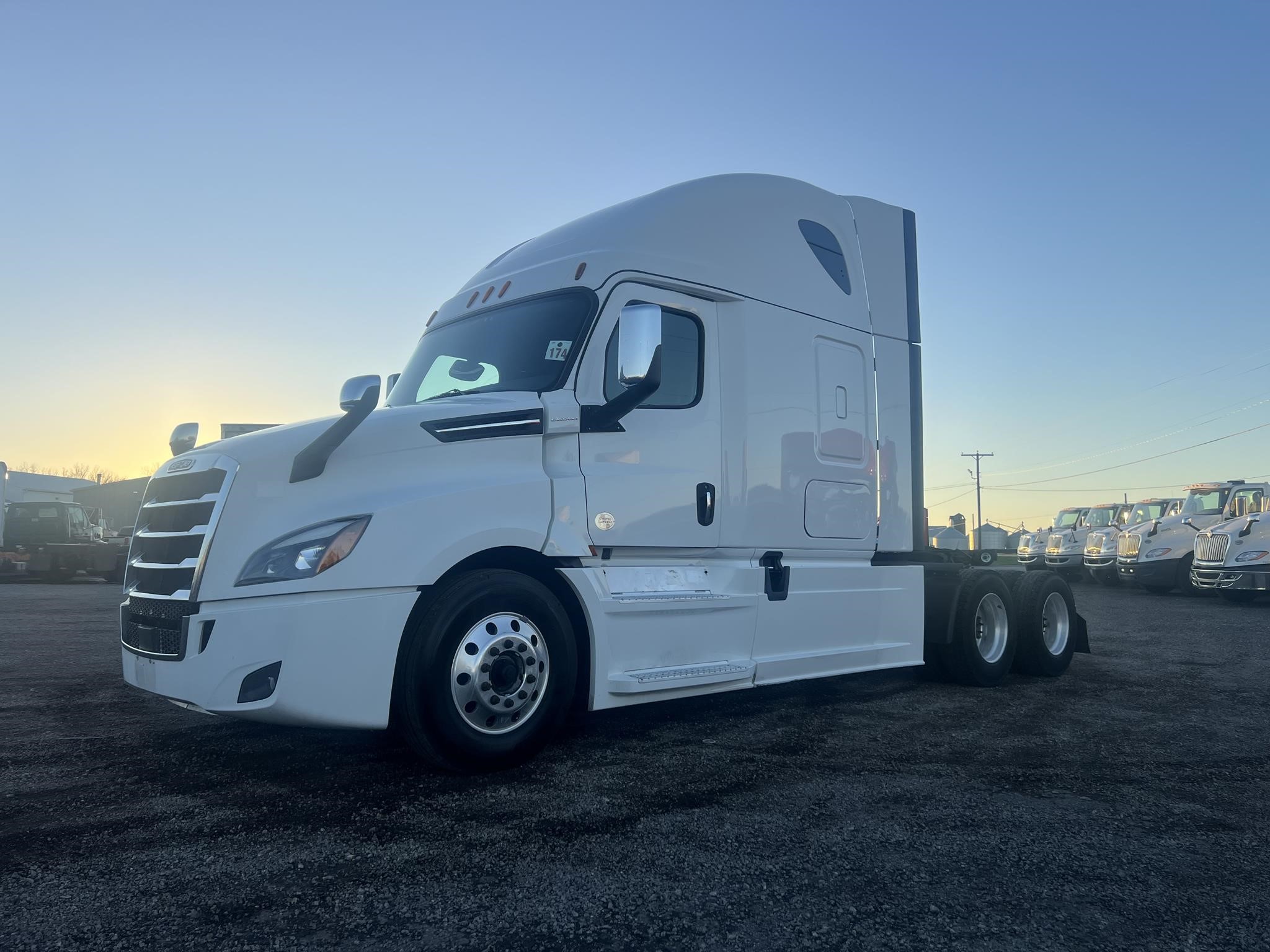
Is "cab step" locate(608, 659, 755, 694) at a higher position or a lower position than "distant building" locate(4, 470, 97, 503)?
lower

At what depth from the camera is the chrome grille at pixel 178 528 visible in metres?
4.26

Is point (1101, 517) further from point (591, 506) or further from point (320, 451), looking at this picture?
point (320, 451)

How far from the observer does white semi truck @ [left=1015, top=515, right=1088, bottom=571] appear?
29.8 m

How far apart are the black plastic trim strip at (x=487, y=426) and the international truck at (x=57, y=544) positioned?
22130 mm

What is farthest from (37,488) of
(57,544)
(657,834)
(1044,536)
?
(657,834)

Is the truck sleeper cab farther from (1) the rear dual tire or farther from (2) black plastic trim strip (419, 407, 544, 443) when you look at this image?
(2) black plastic trim strip (419, 407, 544, 443)

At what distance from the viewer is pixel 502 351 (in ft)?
18.1

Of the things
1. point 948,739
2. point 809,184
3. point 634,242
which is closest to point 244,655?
point 634,242

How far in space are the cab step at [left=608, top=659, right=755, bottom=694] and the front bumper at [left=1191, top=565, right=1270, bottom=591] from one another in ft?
56.0

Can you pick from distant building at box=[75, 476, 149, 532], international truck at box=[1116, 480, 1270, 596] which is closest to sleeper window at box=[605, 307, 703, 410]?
international truck at box=[1116, 480, 1270, 596]

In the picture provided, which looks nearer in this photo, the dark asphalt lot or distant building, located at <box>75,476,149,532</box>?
the dark asphalt lot

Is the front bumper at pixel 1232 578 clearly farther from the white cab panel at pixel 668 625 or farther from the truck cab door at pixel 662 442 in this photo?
the truck cab door at pixel 662 442

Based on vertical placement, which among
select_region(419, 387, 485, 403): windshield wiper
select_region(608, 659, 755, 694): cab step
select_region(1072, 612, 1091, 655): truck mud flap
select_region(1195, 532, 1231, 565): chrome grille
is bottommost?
select_region(1072, 612, 1091, 655): truck mud flap

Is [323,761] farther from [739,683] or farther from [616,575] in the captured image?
[739,683]
